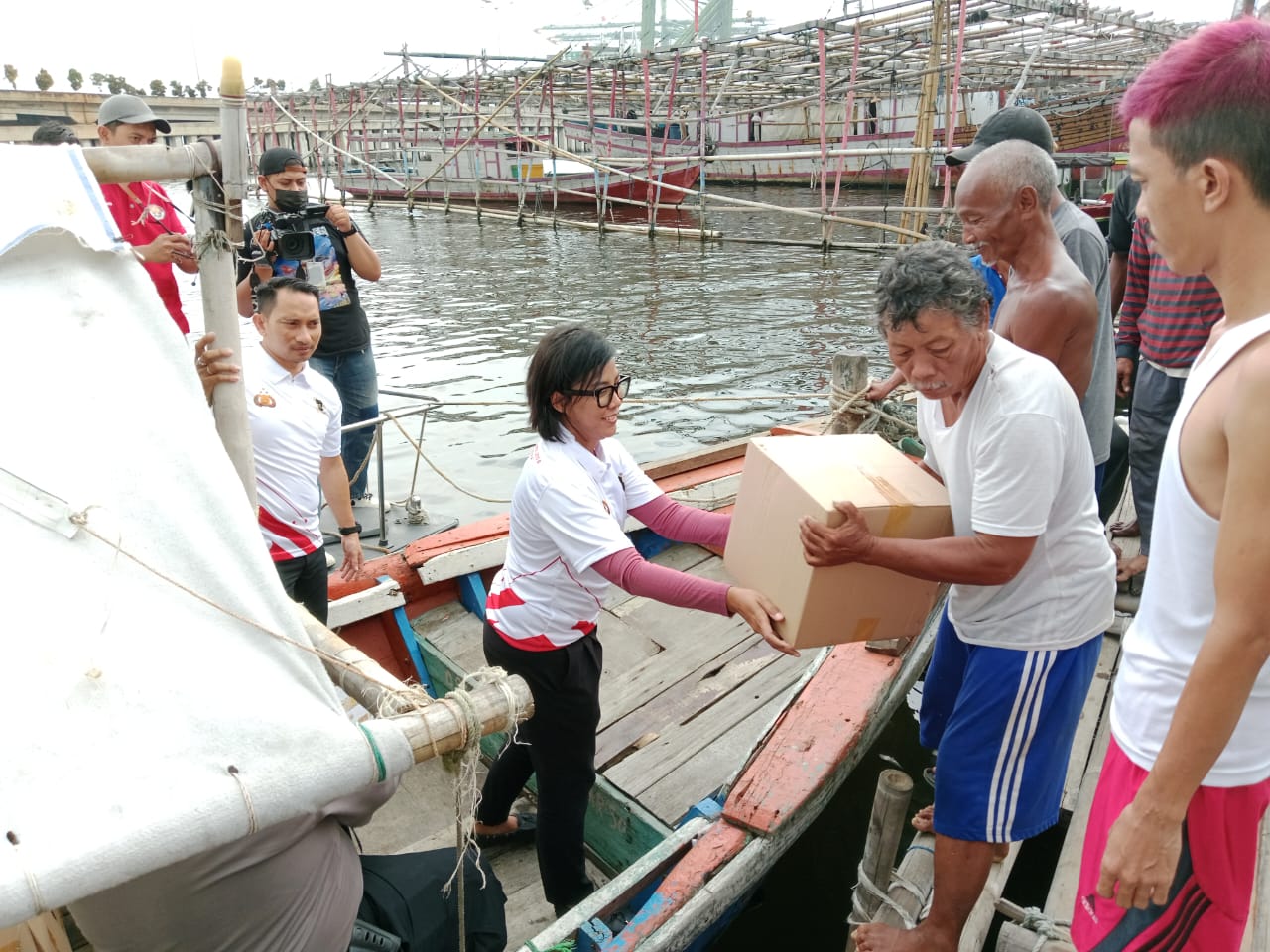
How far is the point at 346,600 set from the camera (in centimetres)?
372

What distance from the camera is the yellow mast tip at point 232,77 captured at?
1.89 metres

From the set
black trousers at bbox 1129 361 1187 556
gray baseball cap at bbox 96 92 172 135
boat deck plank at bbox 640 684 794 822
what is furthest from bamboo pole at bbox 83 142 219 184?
black trousers at bbox 1129 361 1187 556

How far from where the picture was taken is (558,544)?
91.2 inches

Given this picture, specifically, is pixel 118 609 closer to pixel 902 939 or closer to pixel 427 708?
pixel 427 708

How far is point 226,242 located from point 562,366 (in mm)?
865

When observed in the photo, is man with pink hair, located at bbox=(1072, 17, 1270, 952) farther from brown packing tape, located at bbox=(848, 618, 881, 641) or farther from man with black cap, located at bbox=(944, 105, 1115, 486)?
man with black cap, located at bbox=(944, 105, 1115, 486)

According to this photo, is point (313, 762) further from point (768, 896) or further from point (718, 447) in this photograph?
point (718, 447)

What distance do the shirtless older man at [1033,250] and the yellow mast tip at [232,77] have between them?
215cm

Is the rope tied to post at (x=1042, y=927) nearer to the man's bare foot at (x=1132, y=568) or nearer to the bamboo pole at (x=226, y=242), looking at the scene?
the man's bare foot at (x=1132, y=568)

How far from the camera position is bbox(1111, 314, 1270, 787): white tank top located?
4.23 feet

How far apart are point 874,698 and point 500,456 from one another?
611 centimetres

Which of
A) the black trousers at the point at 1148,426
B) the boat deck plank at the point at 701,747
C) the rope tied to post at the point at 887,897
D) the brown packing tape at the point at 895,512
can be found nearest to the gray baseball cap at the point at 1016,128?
the black trousers at the point at 1148,426

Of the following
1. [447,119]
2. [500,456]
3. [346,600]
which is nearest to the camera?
[346,600]

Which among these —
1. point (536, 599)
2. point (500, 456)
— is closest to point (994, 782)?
Answer: point (536, 599)
